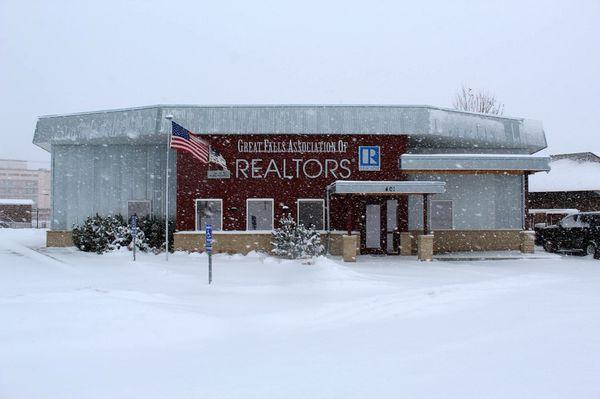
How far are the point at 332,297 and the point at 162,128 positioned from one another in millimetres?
12955

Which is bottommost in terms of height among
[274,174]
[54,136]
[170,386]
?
[170,386]

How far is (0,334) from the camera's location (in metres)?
7.59

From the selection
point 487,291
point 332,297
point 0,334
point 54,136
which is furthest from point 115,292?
point 54,136

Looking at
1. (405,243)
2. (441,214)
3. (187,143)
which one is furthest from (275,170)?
(441,214)

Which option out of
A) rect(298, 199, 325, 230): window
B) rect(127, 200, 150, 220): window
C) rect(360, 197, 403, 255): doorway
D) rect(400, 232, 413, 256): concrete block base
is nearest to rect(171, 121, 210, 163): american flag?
rect(298, 199, 325, 230): window

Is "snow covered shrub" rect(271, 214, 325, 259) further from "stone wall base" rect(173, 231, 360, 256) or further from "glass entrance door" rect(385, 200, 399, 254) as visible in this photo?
"glass entrance door" rect(385, 200, 399, 254)

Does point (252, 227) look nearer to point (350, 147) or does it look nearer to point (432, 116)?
point (350, 147)

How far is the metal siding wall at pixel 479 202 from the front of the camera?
23938 millimetres

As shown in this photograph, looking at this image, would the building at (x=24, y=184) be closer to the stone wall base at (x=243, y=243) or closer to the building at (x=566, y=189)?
the building at (x=566, y=189)

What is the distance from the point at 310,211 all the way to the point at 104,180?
9.63 metres

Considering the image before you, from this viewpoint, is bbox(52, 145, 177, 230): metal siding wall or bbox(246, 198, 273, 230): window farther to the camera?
bbox(52, 145, 177, 230): metal siding wall

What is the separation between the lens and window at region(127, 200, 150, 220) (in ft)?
79.2

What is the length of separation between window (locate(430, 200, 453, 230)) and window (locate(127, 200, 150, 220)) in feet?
42.0

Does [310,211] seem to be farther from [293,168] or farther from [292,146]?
[292,146]
